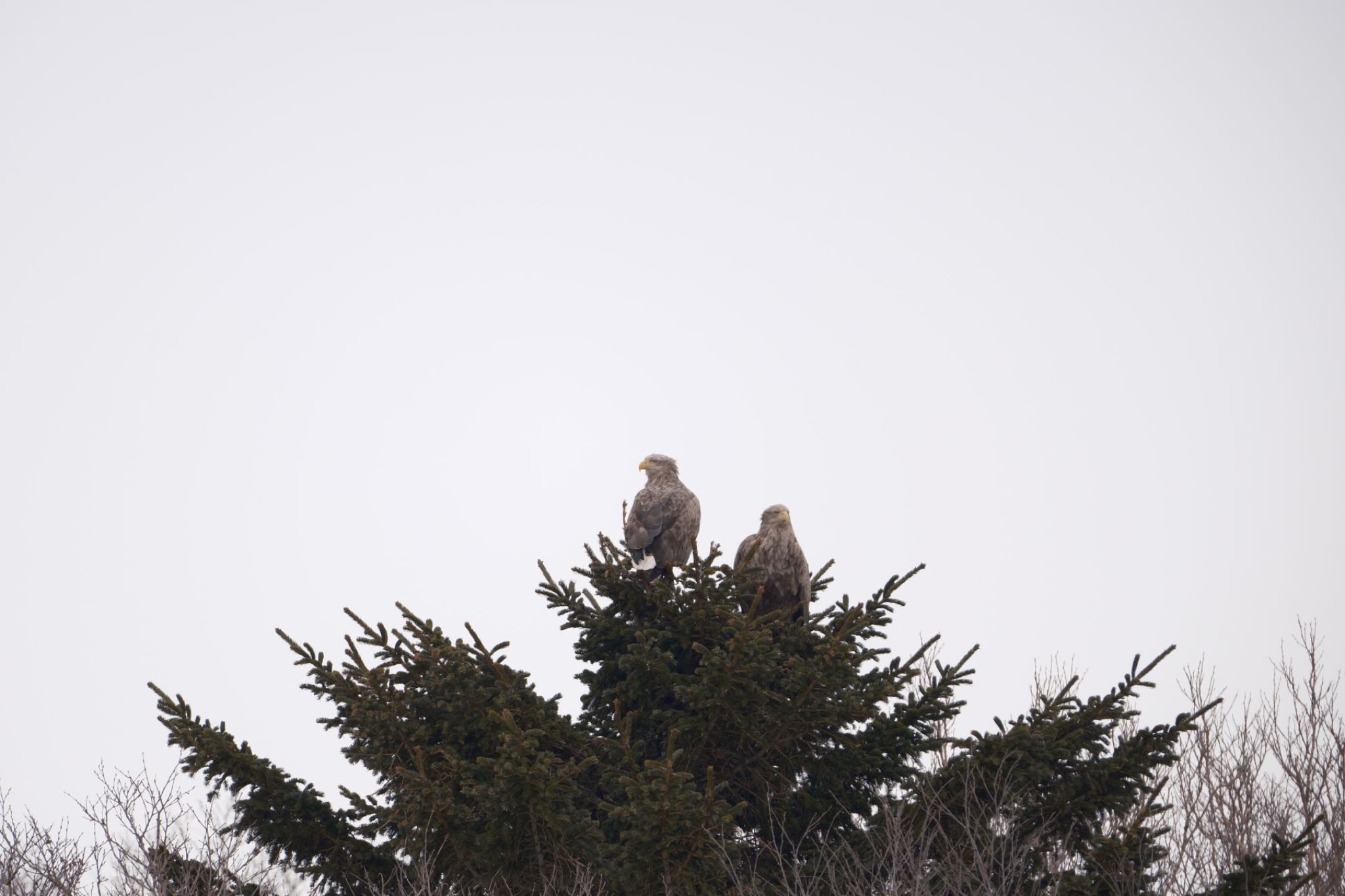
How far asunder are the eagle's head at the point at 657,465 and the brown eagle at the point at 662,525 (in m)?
0.29

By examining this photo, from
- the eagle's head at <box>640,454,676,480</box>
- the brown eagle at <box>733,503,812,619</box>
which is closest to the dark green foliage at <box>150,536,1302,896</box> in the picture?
the brown eagle at <box>733,503,812,619</box>

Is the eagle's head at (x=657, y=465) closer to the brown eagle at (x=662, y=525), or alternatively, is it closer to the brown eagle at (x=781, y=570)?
the brown eagle at (x=662, y=525)

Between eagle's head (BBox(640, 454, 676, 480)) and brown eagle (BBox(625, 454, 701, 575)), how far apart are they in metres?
0.29

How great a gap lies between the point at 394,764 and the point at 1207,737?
13553mm

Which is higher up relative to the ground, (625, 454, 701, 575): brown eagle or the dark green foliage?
(625, 454, 701, 575): brown eagle

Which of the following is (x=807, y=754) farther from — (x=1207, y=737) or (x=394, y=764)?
(x=1207, y=737)

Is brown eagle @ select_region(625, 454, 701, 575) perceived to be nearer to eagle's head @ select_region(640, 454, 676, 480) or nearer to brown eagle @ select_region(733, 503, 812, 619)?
eagle's head @ select_region(640, 454, 676, 480)

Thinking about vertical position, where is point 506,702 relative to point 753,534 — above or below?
below

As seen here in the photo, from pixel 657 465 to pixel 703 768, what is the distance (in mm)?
3981

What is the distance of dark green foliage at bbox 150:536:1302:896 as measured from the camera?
7125mm

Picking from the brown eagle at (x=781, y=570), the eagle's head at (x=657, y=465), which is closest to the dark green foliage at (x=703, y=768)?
the brown eagle at (x=781, y=570)

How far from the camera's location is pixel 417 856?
301 inches

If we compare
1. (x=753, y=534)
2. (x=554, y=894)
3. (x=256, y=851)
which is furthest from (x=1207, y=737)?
(x=256, y=851)

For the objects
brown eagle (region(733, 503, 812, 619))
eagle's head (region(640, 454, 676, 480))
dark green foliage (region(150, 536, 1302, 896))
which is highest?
eagle's head (region(640, 454, 676, 480))
